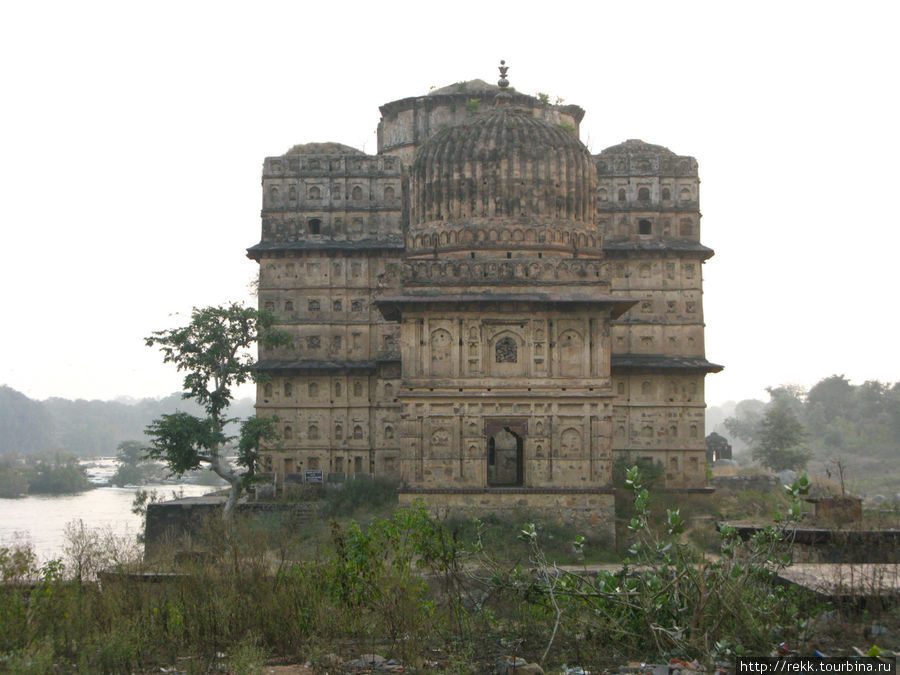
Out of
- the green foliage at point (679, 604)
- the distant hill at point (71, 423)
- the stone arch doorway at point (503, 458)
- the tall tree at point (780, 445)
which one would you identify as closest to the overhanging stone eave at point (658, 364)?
the stone arch doorway at point (503, 458)

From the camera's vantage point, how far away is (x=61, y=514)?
185ft

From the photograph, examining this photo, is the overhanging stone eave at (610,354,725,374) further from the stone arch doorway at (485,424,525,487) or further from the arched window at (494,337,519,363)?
the arched window at (494,337,519,363)

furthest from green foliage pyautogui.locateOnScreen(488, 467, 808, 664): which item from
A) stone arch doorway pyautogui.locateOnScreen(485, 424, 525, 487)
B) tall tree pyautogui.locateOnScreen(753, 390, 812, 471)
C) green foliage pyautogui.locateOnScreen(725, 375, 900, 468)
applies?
green foliage pyautogui.locateOnScreen(725, 375, 900, 468)

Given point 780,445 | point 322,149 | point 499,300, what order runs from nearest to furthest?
1. point 499,300
2. point 322,149
3. point 780,445

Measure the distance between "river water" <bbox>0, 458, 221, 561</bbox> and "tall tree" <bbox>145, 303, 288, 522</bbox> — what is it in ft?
14.6

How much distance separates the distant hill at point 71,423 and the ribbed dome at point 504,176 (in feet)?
255

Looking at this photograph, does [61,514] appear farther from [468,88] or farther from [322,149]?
[468,88]

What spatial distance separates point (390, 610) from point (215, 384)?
21.2 meters

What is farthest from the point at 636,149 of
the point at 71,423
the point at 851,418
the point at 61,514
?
the point at 71,423

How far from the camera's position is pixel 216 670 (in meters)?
14.4

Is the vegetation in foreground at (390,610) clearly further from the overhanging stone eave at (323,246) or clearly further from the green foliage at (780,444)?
the green foliage at (780,444)

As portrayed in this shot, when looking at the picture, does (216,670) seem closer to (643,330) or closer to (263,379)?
(263,379)

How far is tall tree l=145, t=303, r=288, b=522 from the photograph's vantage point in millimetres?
33094

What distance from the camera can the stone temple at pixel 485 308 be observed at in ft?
88.4
